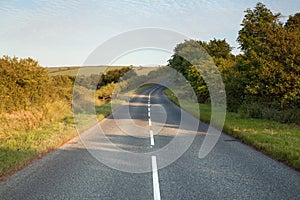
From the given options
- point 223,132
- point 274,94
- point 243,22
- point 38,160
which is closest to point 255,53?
point 274,94

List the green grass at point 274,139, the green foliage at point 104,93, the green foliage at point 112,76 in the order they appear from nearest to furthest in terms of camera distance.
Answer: the green grass at point 274,139
the green foliage at point 104,93
the green foliage at point 112,76

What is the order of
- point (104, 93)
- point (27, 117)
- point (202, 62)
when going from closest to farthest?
point (27, 117) → point (202, 62) → point (104, 93)

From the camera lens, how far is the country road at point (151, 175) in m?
5.33

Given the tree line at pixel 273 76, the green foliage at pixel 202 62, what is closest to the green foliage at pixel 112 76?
the green foliage at pixel 202 62

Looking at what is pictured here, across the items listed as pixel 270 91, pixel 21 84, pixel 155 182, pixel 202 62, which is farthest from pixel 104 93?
pixel 155 182

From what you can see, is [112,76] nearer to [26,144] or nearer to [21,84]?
[21,84]

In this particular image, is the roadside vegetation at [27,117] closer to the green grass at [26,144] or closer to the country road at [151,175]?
the green grass at [26,144]

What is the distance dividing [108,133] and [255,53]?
9340mm

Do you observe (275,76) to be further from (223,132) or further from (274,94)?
(223,132)

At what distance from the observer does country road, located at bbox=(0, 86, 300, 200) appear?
533cm

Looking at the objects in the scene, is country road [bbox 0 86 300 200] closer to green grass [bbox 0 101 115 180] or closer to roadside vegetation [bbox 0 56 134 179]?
green grass [bbox 0 101 115 180]

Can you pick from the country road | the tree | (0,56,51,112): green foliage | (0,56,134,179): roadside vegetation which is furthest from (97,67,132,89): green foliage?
the country road

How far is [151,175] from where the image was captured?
657 centimetres

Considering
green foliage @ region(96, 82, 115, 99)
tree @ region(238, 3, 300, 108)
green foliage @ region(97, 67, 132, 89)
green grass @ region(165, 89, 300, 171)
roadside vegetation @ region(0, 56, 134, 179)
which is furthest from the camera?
green foliage @ region(97, 67, 132, 89)
